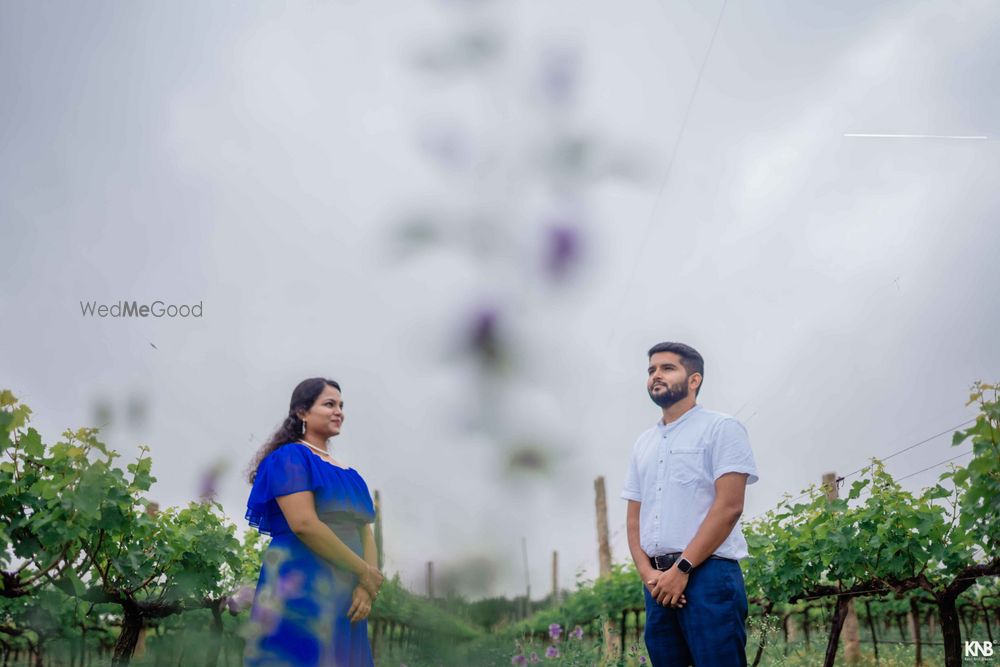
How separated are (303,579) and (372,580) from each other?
0.22 meters

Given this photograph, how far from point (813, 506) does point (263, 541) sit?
541cm

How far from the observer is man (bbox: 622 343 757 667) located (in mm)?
2777

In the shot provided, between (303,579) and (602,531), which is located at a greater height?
(602,531)

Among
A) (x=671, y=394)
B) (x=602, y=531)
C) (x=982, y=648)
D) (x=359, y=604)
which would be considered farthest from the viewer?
(x=602, y=531)

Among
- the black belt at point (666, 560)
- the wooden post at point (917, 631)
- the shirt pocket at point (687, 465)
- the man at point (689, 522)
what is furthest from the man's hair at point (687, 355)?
the wooden post at point (917, 631)

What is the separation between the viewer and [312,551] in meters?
2.72

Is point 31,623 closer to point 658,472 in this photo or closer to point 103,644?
point 658,472

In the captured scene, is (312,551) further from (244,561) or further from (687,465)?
(244,561)

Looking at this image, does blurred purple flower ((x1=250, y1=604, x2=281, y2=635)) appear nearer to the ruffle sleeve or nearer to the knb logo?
the ruffle sleeve

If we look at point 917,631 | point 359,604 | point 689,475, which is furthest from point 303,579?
point 917,631

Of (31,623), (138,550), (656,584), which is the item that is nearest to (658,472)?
(656,584)

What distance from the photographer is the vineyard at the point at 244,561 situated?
3199 mm

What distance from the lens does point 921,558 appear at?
605cm

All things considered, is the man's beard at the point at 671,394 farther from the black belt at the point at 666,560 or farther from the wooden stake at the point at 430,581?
the wooden stake at the point at 430,581
